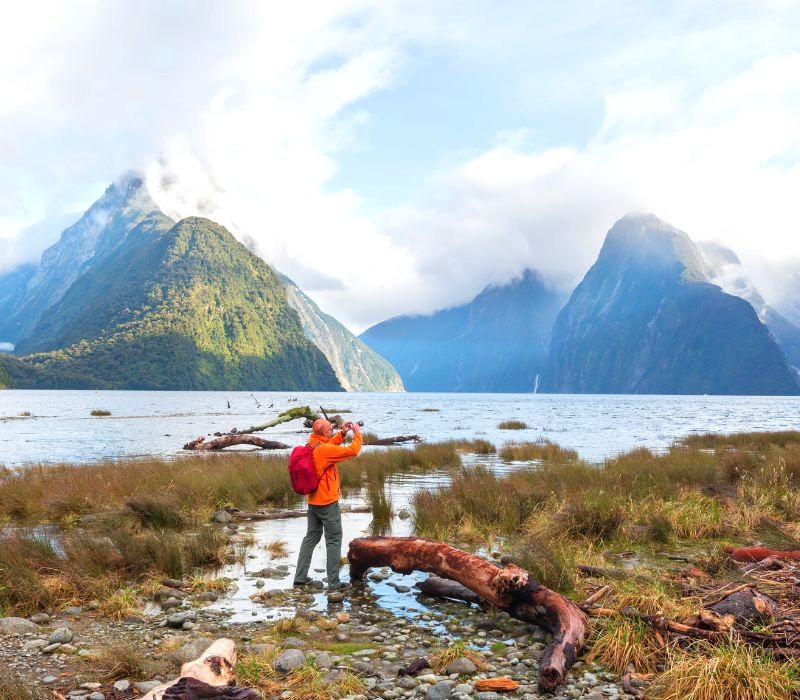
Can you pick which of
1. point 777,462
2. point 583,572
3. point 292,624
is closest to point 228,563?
point 292,624

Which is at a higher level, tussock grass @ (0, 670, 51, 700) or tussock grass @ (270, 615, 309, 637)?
tussock grass @ (0, 670, 51, 700)

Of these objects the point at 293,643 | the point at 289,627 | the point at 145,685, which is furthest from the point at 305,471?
the point at 145,685

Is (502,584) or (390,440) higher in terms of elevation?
(502,584)

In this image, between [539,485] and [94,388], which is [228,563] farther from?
[94,388]

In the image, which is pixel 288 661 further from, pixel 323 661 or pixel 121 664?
pixel 121 664

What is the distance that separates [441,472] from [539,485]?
756 cm

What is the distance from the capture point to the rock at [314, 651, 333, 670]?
5853 millimetres

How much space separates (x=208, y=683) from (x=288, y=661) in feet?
4.61

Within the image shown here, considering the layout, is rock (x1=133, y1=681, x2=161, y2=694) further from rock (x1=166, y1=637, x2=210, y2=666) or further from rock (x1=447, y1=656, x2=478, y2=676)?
rock (x1=447, y1=656, x2=478, y2=676)

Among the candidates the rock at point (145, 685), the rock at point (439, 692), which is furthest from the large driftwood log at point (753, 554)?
the rock at point (145, 685)

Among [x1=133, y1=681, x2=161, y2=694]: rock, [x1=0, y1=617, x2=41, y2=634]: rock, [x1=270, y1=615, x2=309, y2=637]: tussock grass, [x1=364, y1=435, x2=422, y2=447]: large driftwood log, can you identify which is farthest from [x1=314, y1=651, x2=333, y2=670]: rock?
[x1=364, y1=435, x2=422, y2=447]: large driftwood log

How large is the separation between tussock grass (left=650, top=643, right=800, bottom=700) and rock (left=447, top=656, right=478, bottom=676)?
1.54m

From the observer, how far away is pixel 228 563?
9930 millimetres

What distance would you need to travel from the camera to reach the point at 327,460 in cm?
939
